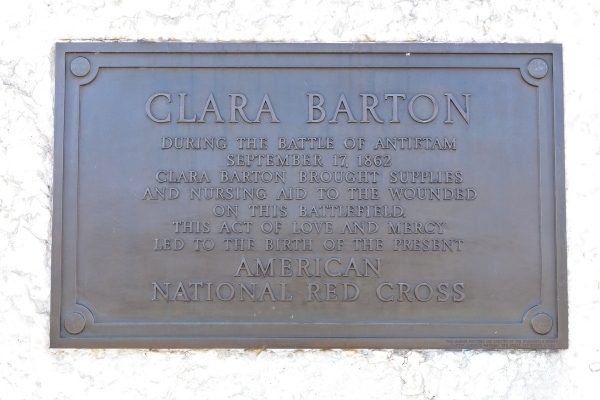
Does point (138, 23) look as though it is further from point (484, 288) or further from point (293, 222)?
point (484, 288)

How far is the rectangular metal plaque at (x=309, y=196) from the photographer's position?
11.3ft

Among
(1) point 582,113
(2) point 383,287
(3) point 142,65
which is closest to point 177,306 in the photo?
(2) point 383,287

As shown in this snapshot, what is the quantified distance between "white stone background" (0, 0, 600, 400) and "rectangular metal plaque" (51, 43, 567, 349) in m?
0.09

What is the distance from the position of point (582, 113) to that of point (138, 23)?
7.95 feet

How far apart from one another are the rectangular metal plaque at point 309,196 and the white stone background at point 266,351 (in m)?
0.09

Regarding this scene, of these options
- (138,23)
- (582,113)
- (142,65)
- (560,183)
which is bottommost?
(560,183)

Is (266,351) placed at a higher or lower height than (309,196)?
lower

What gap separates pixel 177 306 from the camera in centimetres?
344

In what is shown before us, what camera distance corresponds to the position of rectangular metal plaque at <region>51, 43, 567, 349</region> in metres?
3.44

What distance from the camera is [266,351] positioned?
3463 mm

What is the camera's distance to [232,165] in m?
3.52

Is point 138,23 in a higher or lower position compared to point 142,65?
higher

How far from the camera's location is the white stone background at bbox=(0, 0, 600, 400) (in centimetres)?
346

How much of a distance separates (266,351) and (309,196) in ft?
2.73
